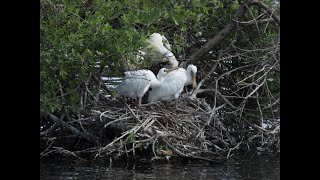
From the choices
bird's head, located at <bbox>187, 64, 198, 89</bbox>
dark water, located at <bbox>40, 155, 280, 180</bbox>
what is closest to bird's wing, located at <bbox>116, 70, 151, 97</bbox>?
bird's head, located at <bbox>187, 64, 198, 89</bbox>

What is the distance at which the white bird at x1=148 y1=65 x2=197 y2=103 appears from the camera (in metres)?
9.94

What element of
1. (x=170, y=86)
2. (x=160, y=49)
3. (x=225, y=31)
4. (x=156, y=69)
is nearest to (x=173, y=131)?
(x=170, y=86)

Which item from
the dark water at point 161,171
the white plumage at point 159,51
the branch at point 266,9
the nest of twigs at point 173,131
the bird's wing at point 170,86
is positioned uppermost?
the branch at point 266,9

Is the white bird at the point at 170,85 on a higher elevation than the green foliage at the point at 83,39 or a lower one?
lower

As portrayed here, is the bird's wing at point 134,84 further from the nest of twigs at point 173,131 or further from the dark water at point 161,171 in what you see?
the dark water at point 161,171

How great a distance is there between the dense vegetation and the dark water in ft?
0.68

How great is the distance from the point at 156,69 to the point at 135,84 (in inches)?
62.1

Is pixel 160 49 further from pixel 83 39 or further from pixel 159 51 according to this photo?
pixel 83 39

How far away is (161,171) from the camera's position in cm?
906

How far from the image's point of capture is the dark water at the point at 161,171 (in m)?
8.80

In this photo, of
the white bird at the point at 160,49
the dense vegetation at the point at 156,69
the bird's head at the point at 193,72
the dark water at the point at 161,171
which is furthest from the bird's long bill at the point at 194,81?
the dark water at the point at 161,171

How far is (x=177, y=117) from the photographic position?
375 inches

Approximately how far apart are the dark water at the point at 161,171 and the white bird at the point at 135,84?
94 cm
